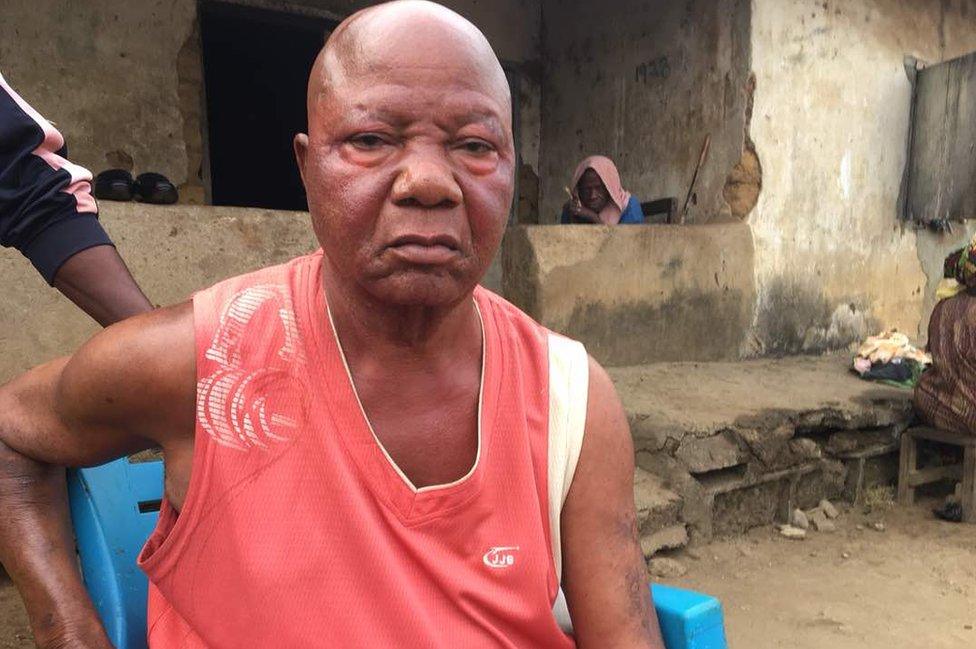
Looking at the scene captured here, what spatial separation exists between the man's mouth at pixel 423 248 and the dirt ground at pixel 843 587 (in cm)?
209

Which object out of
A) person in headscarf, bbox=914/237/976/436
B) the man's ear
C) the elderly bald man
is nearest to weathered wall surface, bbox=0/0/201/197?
the elderly bald man

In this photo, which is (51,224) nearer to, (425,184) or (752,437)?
(425,184)

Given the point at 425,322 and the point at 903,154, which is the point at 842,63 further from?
the point at 425,322

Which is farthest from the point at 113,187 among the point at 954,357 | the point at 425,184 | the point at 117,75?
the point at 954,357

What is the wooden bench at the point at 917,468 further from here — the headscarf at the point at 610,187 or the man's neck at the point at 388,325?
the man's neck at the point at 388,325

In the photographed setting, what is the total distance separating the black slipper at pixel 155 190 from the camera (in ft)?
11.2

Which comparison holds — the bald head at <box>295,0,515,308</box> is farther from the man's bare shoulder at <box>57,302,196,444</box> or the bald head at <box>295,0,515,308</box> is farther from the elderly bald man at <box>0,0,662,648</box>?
the man's bare shoulder at <box>57,302,196,444</box>

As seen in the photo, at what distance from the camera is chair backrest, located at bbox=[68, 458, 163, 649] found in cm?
115

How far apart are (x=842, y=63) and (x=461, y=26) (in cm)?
512

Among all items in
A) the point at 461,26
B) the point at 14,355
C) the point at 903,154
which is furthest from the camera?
the point at 903,154

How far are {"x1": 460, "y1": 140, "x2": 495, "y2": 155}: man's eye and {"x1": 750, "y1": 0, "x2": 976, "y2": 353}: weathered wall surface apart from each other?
4.28 m

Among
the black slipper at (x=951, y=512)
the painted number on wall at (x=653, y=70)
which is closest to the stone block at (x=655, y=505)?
the black slipper at (x=951, y=512)

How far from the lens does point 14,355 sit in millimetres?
2559

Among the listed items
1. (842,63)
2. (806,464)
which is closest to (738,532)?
(806,464)
